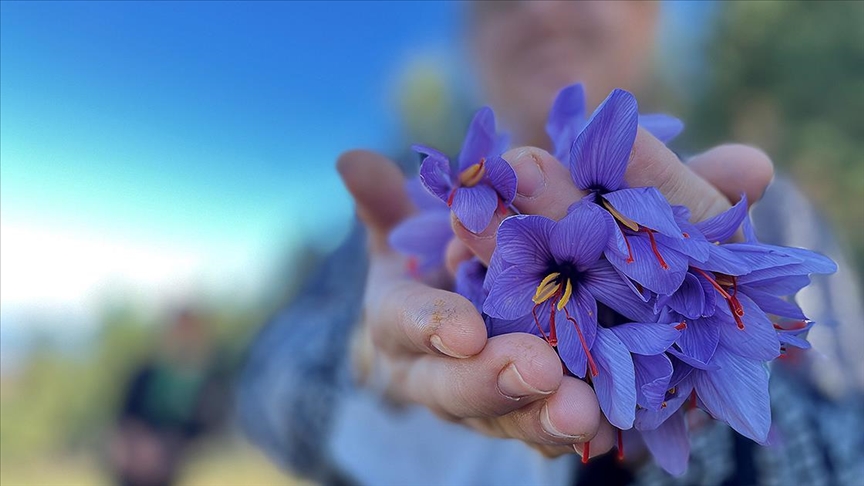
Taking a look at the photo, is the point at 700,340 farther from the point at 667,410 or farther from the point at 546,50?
the point at 546,50

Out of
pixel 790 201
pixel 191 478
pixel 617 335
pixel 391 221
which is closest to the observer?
pixel 617 335

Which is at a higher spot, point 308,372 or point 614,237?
point 614,237

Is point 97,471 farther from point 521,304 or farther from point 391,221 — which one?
point 521,304

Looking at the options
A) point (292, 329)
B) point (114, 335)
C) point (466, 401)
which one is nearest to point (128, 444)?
point (114, 335)

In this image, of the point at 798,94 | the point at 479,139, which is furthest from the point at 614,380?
the point at 798,94

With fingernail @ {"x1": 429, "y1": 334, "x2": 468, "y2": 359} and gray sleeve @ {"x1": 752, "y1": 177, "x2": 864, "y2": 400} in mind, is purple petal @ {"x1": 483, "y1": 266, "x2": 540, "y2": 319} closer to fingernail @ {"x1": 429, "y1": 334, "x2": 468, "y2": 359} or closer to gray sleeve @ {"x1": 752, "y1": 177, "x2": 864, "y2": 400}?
fingernail @ {"x1": 429, "y1": 334, "x2": 468, "y2": 359}

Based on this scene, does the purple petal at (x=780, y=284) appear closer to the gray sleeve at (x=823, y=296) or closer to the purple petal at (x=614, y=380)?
the purple petal at (x=614, y=380)

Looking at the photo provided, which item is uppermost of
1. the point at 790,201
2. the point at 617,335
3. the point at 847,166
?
the point at 617,335

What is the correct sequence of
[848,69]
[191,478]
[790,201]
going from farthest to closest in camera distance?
1. [848,69]
2. [191,478]
3. [790,201]
